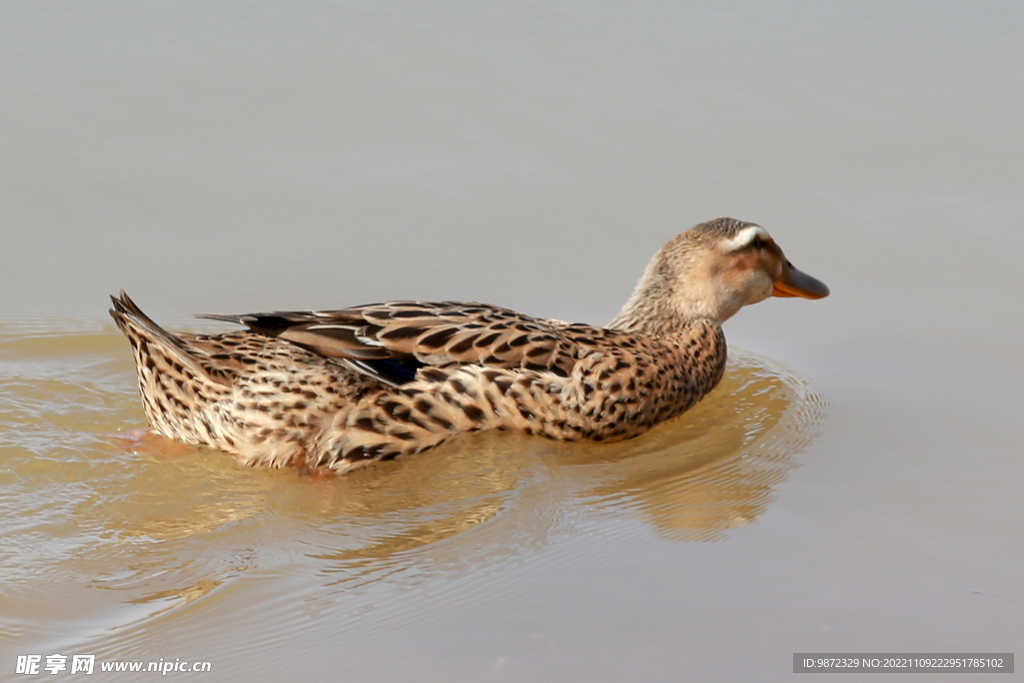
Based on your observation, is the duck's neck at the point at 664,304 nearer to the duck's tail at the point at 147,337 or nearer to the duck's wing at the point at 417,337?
the duck's wing at the point at 417,337

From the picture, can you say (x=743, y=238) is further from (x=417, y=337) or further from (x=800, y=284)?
(x=417, y=337)

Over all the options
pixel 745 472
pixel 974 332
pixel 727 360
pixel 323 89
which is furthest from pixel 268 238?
pixel 974 332

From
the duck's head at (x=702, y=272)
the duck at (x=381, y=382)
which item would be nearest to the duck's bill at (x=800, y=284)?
the duck's head at (x=702, y=272)

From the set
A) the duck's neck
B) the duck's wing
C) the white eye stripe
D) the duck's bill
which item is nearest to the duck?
the duck's wing

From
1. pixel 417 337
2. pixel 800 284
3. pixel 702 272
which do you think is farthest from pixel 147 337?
pixel 800 284

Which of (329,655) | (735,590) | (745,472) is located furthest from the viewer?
(745,472)

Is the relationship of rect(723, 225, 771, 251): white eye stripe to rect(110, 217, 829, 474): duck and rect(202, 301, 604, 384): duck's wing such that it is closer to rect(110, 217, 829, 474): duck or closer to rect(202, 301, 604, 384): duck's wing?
rect(110, 217, 829, 474): duck

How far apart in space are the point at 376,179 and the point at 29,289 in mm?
2424

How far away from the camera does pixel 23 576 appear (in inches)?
209

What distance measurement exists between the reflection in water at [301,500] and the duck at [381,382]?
116 mm

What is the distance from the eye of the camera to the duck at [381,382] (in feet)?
21.8

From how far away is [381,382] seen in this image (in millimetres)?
6742

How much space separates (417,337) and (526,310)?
1.56 meters

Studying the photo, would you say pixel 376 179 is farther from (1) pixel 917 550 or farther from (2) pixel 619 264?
(1) pixel 917 550
